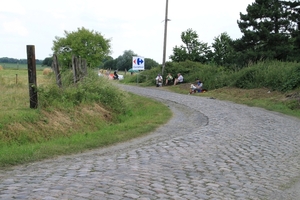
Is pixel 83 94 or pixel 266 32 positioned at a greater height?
pixel 266 32

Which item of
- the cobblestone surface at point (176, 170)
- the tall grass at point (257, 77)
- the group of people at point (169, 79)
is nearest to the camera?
the cobblestone surface at point (176, 170)

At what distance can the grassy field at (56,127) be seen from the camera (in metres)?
9.06

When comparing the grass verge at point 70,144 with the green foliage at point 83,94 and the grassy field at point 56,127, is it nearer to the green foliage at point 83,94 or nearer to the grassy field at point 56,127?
the grassy field at point 56,127

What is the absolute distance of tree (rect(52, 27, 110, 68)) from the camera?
39312 millimetres

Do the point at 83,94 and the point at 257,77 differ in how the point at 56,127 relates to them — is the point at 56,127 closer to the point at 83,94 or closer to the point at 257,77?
the point at 83,94

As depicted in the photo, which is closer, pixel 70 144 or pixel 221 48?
pixel 70 144

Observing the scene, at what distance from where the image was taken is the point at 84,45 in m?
40.8

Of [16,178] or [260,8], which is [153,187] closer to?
[16,178]

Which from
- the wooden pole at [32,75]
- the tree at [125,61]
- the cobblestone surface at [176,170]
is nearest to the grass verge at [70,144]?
the cobblestone surface at [176,170]

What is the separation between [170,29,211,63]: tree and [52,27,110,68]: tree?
47.2ft

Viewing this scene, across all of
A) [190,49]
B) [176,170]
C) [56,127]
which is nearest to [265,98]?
[56,127]

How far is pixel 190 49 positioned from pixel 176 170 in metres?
48.6

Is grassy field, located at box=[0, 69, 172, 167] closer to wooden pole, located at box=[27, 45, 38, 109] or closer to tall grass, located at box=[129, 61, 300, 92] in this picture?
wooden pole, located at box=[27, 45, 38, 109]

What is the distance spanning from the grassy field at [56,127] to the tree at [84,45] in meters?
23.2
